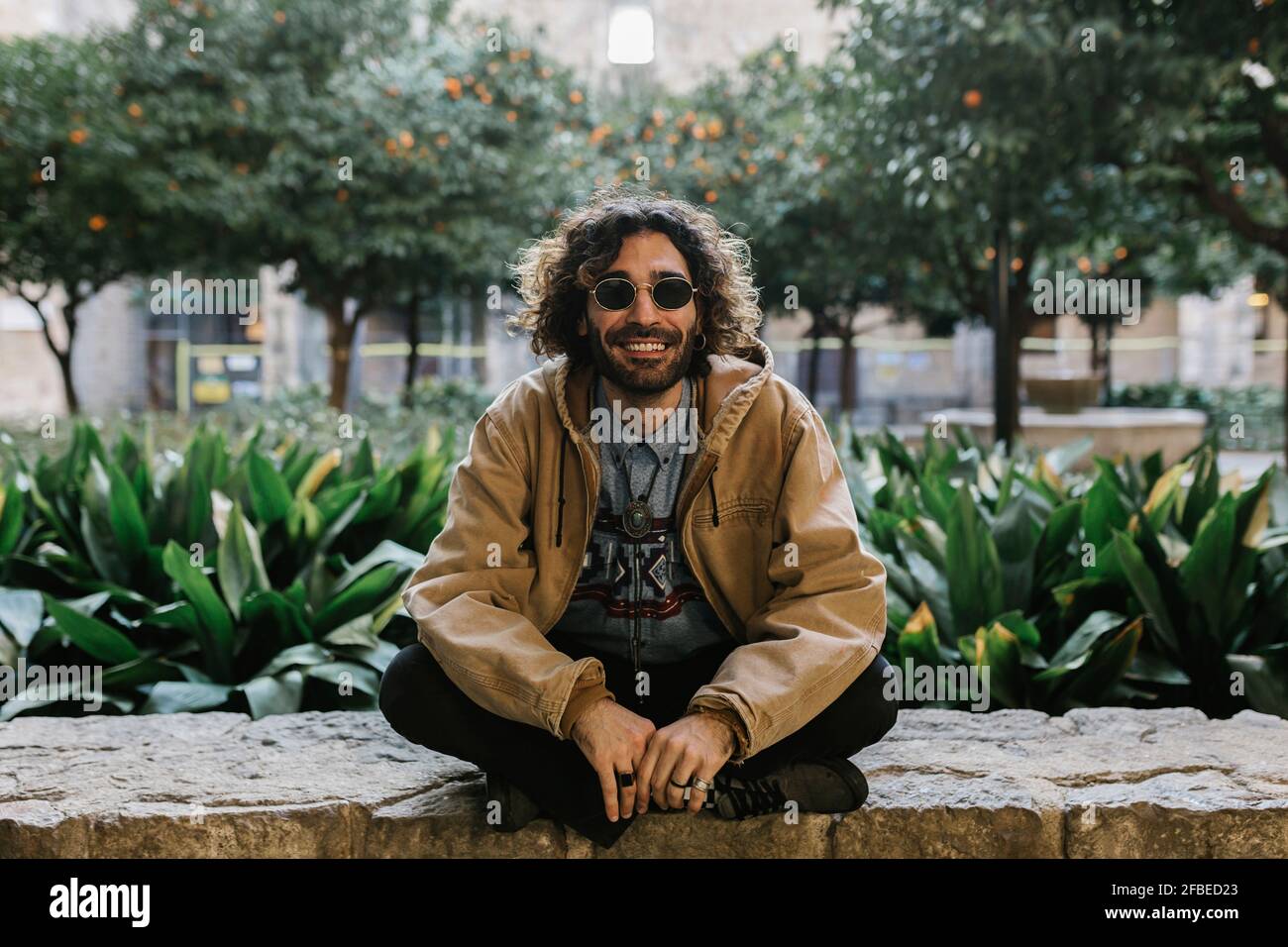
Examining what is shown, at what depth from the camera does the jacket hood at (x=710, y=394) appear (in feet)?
7.50

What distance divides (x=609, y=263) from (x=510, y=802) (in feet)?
3.59

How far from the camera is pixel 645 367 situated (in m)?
2.29

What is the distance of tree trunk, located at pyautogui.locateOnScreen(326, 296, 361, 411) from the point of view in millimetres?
12047

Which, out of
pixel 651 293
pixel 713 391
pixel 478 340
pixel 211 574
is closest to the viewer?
pixel 651 293

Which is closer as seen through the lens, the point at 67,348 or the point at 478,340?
the point at 67,348

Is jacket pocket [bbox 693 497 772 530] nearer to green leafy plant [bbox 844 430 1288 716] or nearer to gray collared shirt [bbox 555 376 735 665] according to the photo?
gray collared shirt [bbox 555 376 735 665]

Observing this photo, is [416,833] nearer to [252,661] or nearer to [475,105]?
[252,661]

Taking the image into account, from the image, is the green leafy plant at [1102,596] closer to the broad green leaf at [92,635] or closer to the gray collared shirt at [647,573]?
the gray collared shirt at [647,573]

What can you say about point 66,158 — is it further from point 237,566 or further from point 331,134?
point 237,566

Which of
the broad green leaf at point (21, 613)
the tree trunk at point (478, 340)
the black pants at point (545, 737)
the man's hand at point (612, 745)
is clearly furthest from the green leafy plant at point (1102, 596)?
the tree trunk at point (478, 340)

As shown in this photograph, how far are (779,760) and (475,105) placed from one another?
401 inches

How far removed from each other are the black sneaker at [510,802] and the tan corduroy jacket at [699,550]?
0.56ft

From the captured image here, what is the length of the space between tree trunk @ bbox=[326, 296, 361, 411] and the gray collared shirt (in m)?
9.84

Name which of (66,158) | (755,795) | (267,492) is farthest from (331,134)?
(755,795)
